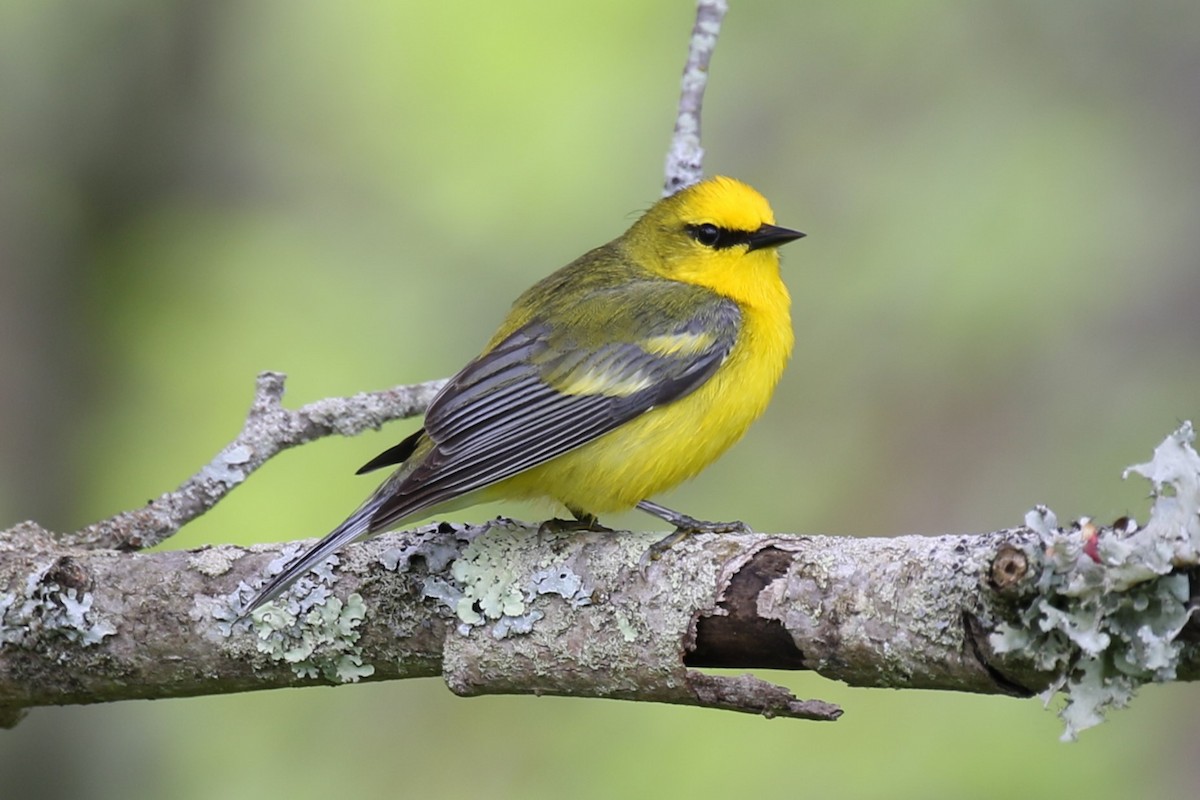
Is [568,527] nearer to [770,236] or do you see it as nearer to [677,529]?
[677,529]

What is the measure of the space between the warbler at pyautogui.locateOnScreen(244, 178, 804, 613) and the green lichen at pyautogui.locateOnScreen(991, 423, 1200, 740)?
127cm

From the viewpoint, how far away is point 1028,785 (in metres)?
5.54

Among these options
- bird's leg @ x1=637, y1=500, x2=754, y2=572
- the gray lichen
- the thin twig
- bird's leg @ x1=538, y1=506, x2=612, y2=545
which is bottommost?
the gray lichen

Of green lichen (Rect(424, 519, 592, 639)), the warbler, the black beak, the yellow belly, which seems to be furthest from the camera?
the black beak

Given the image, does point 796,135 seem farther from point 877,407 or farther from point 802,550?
point 802,550

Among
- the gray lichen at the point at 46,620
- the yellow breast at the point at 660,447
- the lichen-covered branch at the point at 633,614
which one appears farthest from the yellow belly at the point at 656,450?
the gray lichen at the point at 46,620

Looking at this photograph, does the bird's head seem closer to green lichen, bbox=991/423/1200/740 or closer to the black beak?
the black beak

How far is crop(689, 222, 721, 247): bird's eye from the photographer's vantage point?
512cm

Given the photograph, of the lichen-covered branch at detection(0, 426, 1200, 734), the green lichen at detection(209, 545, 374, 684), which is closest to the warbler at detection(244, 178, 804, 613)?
the green lichen at detection(209, 545, 374, 684)

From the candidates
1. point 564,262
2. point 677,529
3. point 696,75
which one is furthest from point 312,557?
point 564,262

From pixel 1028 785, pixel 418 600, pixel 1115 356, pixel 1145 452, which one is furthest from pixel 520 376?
pixel 1115 356

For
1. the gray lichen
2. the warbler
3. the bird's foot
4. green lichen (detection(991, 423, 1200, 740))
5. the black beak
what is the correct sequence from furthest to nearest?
1. the black beak
2. the warbler
3. the bird's foot
4. the gray lichen
5. green lichen (detection(991, 423, 1200, 740))

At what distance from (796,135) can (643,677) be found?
5.20 meters

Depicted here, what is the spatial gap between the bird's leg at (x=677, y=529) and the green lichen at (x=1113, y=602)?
3.33 feet
